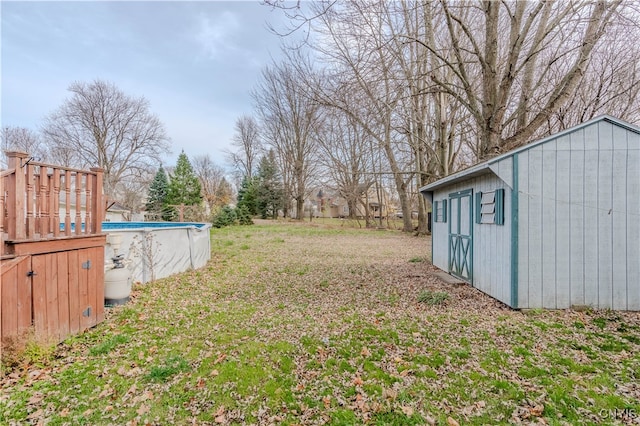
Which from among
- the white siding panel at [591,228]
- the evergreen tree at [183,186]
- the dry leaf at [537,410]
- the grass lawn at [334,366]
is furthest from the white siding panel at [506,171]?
the evergreen tree at [183,186]

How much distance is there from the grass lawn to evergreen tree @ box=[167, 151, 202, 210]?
2518 cm

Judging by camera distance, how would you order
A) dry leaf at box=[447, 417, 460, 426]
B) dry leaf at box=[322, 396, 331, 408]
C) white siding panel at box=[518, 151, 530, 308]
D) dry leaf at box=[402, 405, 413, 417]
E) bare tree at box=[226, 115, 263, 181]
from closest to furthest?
dry leaf at box=[447, 417, 460, 426]
dry leaf at box=[402, 405, 413, 417]
dry leaf at box=[322, 396, 331, 408]
white siding panel at box=[518, 151, 530, 308]
bare tree at box=[226, 115, 263, 181]

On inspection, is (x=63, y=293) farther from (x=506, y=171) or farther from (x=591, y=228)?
(x=591, y=228)

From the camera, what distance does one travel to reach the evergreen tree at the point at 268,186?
102 feet

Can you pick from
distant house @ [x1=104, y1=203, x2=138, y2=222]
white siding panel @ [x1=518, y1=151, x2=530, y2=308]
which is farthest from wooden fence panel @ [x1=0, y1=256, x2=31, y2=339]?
distant house @ [x1=104, y1=203, x2=138, y2=222]

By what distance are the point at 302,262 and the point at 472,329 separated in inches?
225

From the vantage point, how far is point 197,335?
4.05 metres

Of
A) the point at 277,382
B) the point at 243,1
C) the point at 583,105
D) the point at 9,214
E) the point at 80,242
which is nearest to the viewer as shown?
the point at 277,382

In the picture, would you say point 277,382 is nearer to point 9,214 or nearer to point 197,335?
point 197,335

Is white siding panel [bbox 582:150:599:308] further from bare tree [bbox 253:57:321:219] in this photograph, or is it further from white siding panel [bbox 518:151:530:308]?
bare tree [bbox 253:57:321:219]

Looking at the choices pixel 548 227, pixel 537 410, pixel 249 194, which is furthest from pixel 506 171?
pixel 249 194

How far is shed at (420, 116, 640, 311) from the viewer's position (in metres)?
4.74

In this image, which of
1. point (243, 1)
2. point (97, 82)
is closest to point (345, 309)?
point (243, 1)

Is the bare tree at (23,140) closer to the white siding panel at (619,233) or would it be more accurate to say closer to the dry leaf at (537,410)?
the dry leaf at (537,410)
